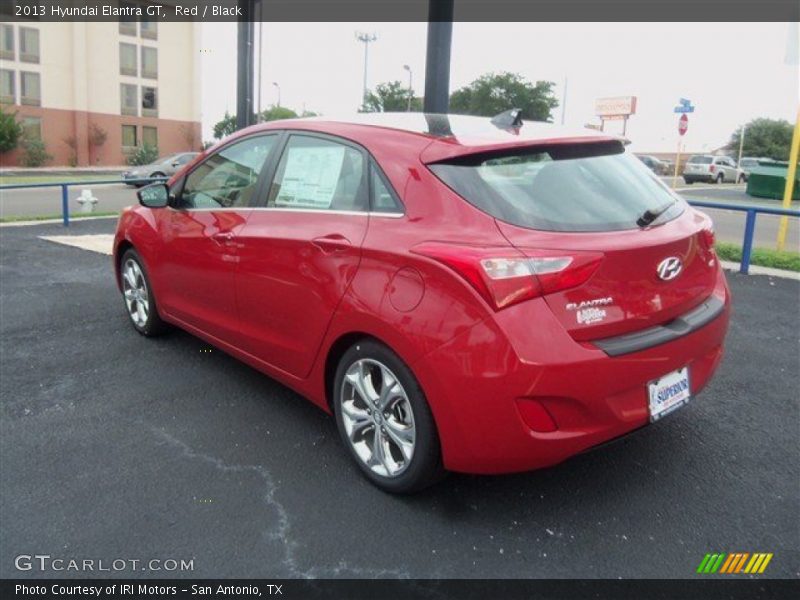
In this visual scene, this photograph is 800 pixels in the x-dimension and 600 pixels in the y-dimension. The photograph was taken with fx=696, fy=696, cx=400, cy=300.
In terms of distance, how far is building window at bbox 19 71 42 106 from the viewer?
4591cm

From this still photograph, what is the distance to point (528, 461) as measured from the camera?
8.70ft

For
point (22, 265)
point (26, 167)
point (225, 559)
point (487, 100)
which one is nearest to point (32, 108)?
point (26, 167)

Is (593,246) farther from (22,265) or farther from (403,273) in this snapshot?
(22,265)

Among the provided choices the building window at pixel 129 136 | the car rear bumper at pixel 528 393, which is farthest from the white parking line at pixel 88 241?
the building window at pixel 129 136

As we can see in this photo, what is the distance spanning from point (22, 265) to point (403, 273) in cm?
685

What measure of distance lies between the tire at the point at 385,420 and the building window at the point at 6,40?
2016 inches

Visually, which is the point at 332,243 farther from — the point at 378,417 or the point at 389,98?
the point at 389,98

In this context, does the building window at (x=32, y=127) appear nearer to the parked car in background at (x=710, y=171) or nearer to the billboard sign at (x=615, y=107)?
the billboard sign at (x=615, y=107)

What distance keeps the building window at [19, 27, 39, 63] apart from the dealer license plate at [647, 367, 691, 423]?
171 ft

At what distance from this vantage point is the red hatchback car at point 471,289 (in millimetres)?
2545

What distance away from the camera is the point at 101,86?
4931cm

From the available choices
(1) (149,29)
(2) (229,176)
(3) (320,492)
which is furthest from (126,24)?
(3) (320,492)

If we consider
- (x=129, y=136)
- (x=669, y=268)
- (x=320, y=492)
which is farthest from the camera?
(x=129, y=136)

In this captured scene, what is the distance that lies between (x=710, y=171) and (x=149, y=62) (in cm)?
3977
